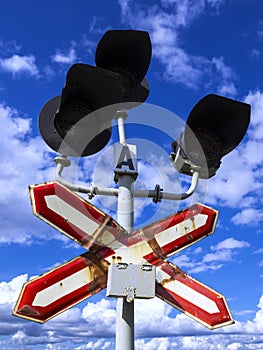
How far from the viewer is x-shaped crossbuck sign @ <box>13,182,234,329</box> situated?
197cm

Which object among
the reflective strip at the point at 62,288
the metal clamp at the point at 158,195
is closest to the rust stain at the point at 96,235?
the reflective strip at the point at 62,288

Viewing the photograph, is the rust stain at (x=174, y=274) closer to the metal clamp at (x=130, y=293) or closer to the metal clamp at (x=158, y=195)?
the metal clamp at (x=130, y=293)

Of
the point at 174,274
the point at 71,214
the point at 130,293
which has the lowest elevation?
the point at 130,293

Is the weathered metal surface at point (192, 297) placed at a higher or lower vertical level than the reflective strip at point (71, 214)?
lower

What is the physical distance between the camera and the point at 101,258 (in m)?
2.09

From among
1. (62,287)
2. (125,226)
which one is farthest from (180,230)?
(62,287)

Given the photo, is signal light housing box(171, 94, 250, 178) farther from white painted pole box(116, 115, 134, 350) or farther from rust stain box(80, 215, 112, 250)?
Answer: rust stain box(80, 215, 112, 250)

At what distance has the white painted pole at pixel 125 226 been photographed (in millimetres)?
2129

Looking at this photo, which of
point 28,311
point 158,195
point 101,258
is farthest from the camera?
point 158,195

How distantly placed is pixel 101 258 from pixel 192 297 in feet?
1.80

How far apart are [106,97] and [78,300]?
124 centimetres

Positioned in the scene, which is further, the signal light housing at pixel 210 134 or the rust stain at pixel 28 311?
the signal light housing at pixel 210 134

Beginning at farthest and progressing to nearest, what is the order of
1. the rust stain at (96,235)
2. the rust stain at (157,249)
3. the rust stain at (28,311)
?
the rust stain at (157,249) < the rust stain at (96,235) < the rust stain at (28,311)

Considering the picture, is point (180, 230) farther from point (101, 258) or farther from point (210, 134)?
point (210, 134)
